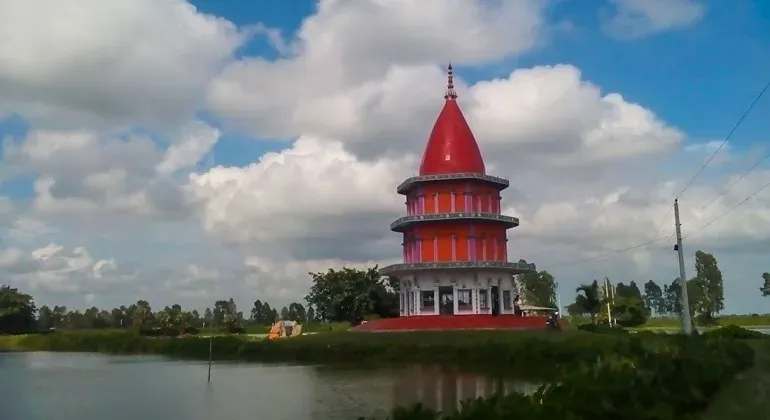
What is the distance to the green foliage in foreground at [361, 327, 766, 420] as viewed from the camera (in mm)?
8984

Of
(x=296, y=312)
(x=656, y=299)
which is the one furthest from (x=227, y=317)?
(x=656, y=299)

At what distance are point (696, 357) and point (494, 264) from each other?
1028 inches

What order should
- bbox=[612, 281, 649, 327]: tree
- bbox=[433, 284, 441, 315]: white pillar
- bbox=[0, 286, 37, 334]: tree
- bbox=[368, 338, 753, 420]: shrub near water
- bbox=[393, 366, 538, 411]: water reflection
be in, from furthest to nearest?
bbox=[0, 286, 37, 334]: tree
bbox=[612, 281, 649, 327]: tree
bbox=[433, 284, 441, 315]: white pillar
bbox=[393, 366, 538, 411]: water reflection
bbox=[368, 338, 753, 420]: shrub near water

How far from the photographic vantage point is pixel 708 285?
78.1 meters

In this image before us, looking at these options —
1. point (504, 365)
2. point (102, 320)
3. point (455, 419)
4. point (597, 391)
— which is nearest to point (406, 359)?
point (504, 365)

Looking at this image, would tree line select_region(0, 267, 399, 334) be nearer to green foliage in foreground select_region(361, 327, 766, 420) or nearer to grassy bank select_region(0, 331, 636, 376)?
grassy bank select_region(0, 331, 636, 376)

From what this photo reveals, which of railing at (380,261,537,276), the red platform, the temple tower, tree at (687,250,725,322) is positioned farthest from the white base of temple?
tree at (687,250,725,322)

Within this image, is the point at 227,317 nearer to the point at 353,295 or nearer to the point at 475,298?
the point at 353,295

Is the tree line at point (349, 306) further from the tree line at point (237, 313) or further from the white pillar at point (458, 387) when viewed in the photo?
the white pillar at point (458, 387)

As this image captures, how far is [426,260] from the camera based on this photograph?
44531 millimetres

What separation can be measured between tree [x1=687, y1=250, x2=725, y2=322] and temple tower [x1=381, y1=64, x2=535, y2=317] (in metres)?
40.1

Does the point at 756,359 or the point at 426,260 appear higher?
the point at 426,260

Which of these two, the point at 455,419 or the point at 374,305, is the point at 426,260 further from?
the point at 455,419

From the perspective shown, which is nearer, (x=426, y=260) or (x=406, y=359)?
(x=406, y=359)
